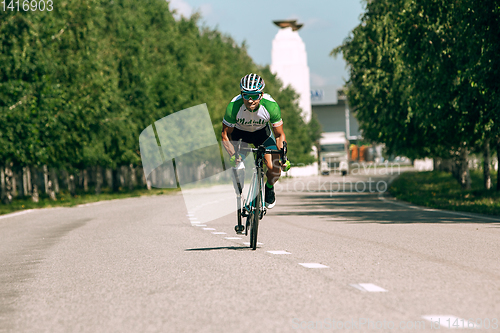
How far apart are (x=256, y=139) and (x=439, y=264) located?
10.5 feet

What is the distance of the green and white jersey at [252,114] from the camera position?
910cm

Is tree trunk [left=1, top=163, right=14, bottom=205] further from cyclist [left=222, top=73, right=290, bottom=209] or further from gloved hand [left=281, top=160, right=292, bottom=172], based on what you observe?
gloved hand [left=281, top=160, right=292, bottom=172]

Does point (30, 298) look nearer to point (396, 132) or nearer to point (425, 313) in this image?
point (425, 313)

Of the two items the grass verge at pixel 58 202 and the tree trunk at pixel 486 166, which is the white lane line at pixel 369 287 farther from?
Answer: the tree trunk at pixel 486 166

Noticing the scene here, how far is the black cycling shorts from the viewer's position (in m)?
9.55

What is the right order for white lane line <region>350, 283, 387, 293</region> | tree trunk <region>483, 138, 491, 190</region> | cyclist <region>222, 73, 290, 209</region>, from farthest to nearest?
tree trunk <region>483, 138, 491, 190</region>
cyclist <region>222, 73, 290, 209</region>
white lane line <region>350, 283, 387, 293</region>

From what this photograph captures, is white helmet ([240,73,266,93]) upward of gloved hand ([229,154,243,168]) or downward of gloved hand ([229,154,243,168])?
upward

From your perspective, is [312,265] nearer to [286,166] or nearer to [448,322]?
Answer: [286,166]

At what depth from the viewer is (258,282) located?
260 inches

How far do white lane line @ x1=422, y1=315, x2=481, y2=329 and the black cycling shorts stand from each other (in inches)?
198

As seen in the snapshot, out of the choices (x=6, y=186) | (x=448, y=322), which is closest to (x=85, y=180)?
(x=6, y=186)

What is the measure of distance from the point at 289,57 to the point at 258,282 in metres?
107

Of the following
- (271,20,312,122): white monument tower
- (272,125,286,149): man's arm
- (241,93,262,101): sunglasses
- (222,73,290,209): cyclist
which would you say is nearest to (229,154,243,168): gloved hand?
(222,73,290,209): cyclist

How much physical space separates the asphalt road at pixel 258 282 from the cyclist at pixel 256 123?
118cm
